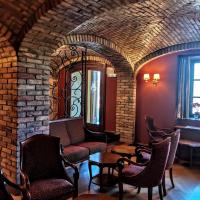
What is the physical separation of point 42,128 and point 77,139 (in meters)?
1.43

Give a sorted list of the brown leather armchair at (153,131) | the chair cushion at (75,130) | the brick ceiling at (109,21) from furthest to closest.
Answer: the brown leather armchair at (153,131) < the chair cushion at (75,130) < the brick ceiling at (109,21)

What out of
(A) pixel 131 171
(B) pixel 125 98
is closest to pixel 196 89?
(B) pixel 125 98

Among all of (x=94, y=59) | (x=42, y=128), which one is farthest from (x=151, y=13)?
(x=94, y=59)

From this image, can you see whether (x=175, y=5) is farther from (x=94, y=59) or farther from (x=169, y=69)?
(x=94, y=59)

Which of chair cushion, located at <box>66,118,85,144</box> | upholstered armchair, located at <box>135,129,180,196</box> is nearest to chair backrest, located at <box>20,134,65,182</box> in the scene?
upholstered armchair, located at <box>135,129,180,196</box>

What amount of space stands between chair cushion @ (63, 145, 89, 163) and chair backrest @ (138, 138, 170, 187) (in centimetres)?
149

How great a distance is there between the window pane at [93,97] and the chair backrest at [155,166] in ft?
15.5

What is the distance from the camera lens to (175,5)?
369cm

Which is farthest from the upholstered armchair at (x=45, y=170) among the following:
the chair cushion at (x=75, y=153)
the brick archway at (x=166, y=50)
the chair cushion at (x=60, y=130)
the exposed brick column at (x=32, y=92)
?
the brick archway at (x=166, y=50)

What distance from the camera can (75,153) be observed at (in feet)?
14.1

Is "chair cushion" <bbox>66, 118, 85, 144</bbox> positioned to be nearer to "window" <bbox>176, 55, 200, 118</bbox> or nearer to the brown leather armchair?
the brown leather armchair

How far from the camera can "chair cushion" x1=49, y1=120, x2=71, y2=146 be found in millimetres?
4625

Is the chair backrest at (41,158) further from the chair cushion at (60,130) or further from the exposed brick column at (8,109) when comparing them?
the chair cushion at (60,130)

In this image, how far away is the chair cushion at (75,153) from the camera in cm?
419
